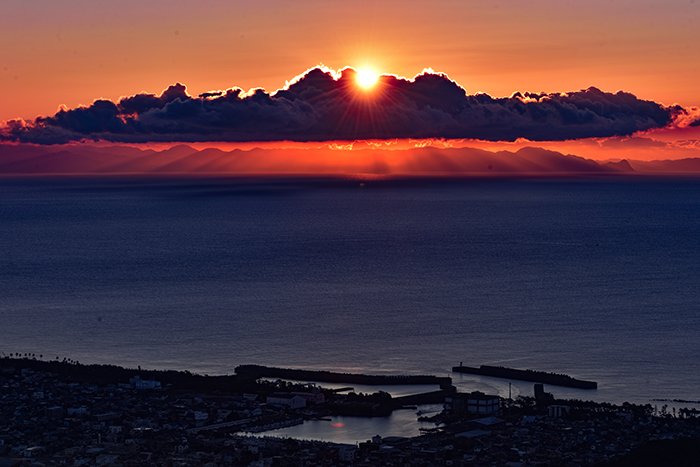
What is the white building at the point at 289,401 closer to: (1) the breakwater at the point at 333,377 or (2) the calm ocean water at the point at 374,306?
(1) the breakwater at the point at 333,377

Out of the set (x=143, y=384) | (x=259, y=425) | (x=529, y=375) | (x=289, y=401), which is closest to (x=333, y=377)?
(x=289, y=401)

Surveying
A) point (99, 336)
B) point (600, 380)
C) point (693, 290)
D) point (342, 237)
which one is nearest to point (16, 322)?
point (99, 336)

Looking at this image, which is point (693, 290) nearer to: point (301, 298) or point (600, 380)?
point (301, 298)

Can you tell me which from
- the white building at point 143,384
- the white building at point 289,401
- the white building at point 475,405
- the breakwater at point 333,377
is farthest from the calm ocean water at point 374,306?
the white building at point 289,401

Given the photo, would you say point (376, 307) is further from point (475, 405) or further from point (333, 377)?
point (475, 405)

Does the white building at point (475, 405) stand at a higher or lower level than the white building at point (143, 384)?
lower

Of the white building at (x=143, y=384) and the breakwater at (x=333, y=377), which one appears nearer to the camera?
the white building at (x=143, y=384)
